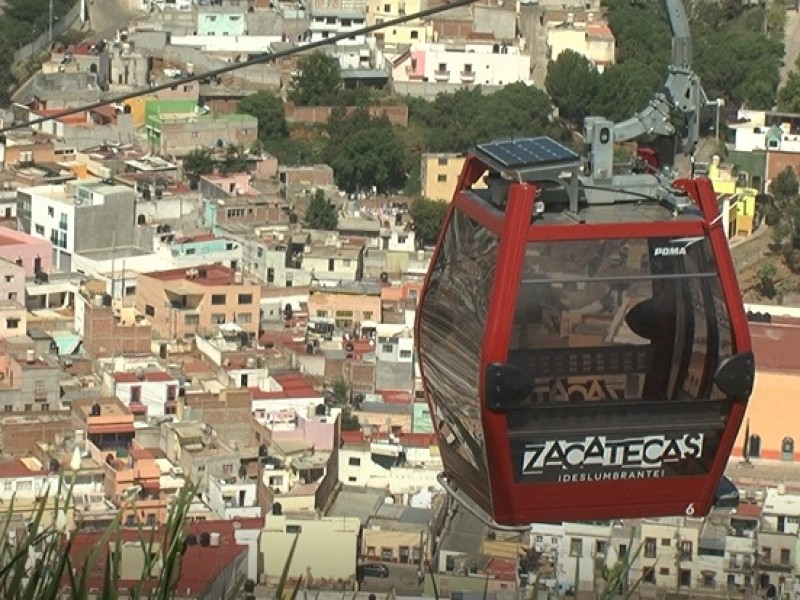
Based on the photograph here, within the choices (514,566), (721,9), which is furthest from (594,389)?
(721,9)

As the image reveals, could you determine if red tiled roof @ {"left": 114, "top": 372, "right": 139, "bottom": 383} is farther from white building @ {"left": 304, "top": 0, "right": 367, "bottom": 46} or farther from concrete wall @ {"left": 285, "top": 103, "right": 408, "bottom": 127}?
white building @ {"left": 304, "top": 0, "right": 367, "bottom": 46}

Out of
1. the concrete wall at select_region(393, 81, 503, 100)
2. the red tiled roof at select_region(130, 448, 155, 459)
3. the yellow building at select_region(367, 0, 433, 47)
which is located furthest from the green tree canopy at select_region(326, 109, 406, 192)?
the red tiled roof at select_region(130, 448, 155, 459)

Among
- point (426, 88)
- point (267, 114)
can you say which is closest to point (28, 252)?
point (267, 114)

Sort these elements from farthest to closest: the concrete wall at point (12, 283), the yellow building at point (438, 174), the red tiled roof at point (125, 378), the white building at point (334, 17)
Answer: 1. the white building at point (334, 17)
2. the yellow building at point (438, 174)
3. the concrete wall at point (12, 283)
4. the red tiled roof at point (125, 378)

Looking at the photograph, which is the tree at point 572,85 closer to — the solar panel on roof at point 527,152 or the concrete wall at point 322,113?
the concrete wall at point 322,113

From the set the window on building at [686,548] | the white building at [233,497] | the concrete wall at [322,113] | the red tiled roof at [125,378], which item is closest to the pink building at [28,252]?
the red tiled roof at [125,378]
